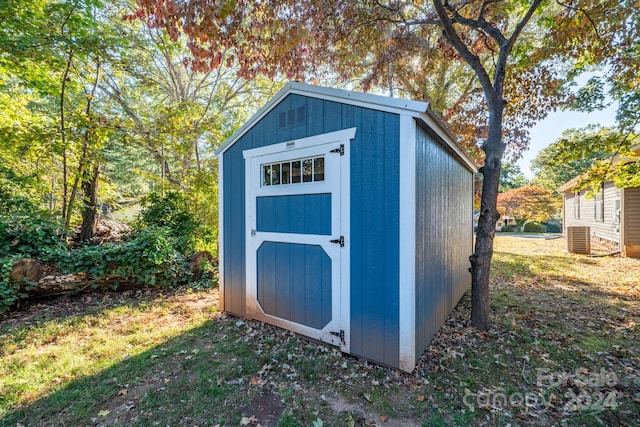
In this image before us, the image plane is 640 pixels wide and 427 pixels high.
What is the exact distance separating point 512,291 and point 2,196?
8.98 metres

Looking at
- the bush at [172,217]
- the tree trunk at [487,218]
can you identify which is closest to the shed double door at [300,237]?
the tree trunk at [487,218]

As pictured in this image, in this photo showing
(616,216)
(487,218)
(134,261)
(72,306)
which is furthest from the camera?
(616,216)

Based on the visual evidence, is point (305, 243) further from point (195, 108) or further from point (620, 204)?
point (620, 204)

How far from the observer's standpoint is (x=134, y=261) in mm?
4617

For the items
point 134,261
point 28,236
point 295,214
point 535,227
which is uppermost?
point 295,214

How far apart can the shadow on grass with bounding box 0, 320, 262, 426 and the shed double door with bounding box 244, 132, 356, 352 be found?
69 centimetres

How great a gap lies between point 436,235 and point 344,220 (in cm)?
111

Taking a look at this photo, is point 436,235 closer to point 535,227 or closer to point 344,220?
point 344,220

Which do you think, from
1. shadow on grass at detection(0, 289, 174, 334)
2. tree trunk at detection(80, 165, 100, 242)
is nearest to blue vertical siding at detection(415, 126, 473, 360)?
shadow on grass at detection(0, 289, 174, 334)

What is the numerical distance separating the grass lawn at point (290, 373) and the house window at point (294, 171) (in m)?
1.77

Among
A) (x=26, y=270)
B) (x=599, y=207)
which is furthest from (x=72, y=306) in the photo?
(x=599, y=207)

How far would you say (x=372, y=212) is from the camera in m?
2.56

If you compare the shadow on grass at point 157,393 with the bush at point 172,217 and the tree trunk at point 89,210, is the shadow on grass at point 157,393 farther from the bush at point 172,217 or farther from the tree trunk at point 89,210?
the tree trunk at point 89,210

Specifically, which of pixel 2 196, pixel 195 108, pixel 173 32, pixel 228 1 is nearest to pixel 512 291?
pixel 228 1
